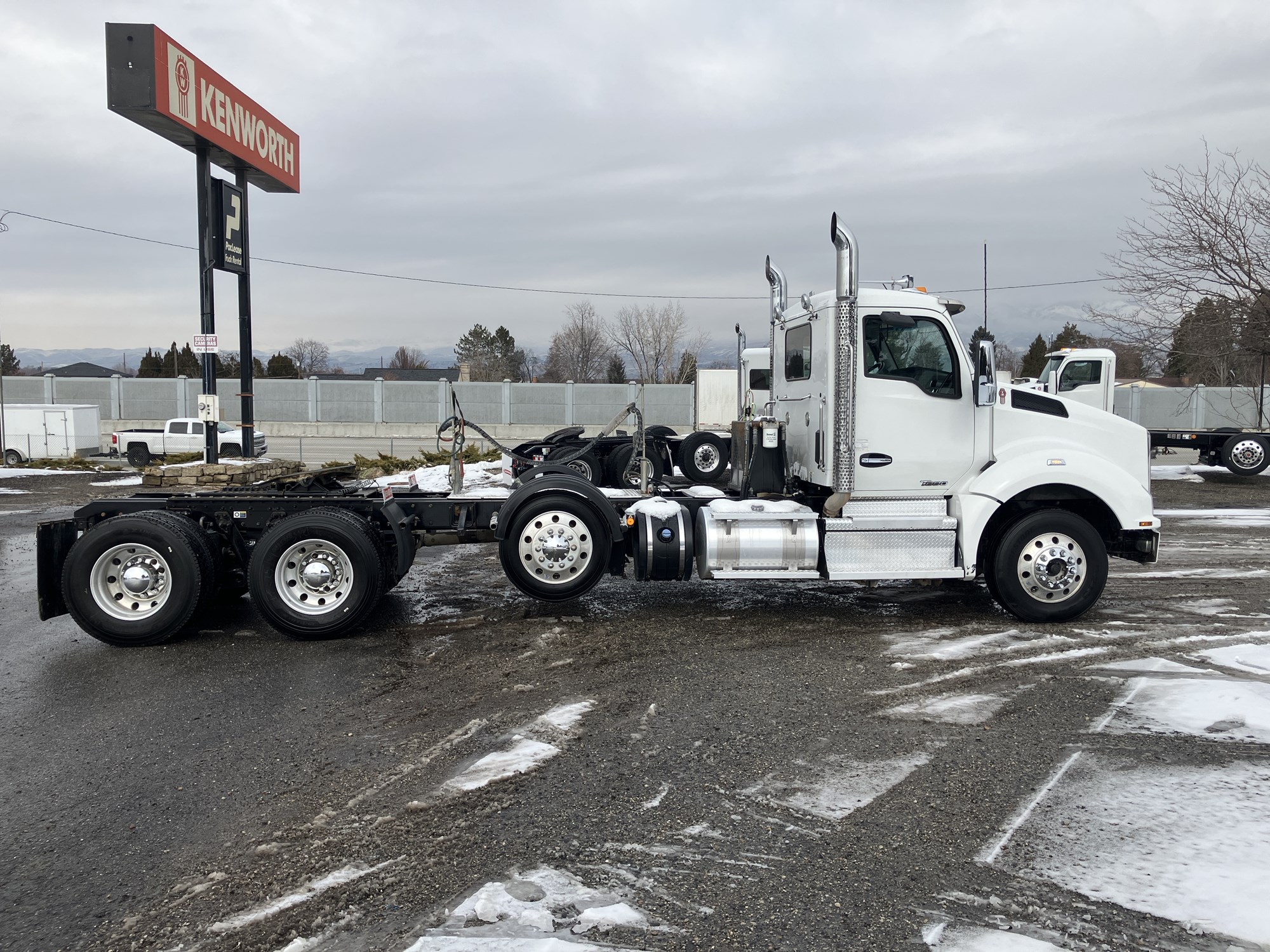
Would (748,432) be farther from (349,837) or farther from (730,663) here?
(349,837)

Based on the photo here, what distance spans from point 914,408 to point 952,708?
297cm

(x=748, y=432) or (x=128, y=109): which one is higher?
(x=128, y=109)

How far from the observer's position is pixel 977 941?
129 inches

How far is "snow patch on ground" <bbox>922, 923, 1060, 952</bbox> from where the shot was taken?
3.21 meters

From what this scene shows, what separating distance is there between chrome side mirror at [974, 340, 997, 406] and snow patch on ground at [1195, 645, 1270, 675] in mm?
2478

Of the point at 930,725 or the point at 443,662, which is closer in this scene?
the point at 930,725

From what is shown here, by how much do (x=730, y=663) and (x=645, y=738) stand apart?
5.32 feet

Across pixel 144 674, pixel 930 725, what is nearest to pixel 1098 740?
pixel 930 725

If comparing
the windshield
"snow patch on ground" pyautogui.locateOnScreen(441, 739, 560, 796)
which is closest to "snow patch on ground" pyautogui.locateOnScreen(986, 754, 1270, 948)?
"snow patch on ground" pyautogui.locateOnScreen(441, 739, 560, 796)

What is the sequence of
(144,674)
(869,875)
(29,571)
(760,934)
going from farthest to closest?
(29,571)
(144,674)
(869,875)
(760,934)

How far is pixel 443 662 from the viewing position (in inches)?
271

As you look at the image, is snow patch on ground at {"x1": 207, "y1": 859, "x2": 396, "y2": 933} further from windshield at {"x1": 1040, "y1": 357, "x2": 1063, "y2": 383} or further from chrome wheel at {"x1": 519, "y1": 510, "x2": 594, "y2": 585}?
windshield at {"x1": 1040, "y1": 357, "x2": 1063, "y2": 383}

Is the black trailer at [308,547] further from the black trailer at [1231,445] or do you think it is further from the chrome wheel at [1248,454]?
the chrome wheel at [1248,454]

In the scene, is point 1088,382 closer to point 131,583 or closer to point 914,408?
point 914,408
